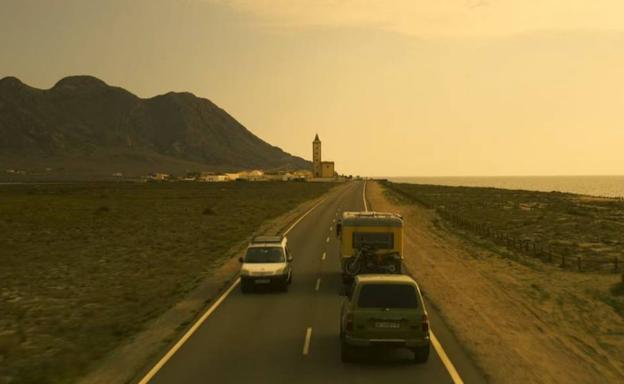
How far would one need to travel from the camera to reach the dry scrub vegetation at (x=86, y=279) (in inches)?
752

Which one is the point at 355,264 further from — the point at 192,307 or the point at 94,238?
the point at 94,238

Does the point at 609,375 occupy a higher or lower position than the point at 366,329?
lower

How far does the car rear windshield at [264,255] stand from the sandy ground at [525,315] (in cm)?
633

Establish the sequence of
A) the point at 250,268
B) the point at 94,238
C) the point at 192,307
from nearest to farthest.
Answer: the point at 192,307
the point at 250,268
the point at 94,238

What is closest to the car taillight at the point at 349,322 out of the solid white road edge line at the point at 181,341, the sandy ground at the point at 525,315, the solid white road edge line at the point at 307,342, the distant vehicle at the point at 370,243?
the solid white road edge line at the point at 307,342

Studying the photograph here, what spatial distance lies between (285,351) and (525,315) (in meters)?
9.66

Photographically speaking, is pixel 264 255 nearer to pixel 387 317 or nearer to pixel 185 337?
pixel 185 337

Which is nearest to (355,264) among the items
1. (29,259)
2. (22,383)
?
(22,383)

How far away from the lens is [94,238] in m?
53.1

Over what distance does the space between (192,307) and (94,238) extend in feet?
105

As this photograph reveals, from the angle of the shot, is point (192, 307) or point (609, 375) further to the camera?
point (192, 307)

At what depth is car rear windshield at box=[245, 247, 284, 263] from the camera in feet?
89.2

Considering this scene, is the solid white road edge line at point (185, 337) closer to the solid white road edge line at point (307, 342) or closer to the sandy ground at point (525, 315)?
the solid white road edge line at point (307, 342)

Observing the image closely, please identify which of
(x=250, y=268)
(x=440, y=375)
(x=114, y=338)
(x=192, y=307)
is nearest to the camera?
(x=440, y=375)
